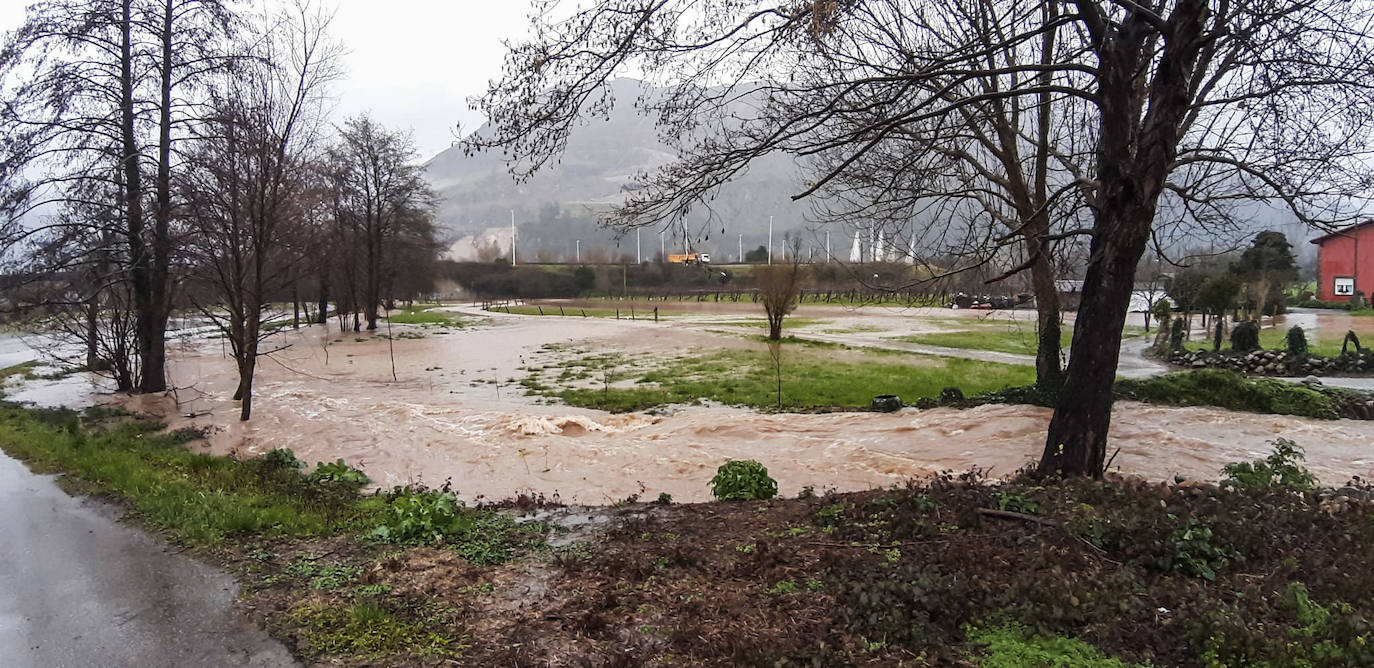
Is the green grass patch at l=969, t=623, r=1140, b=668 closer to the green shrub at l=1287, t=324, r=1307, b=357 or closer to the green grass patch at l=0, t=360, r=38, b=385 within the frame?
the green shrub at l=1287, t=324, r=1307, b=357

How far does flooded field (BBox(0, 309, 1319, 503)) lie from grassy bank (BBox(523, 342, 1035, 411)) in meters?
1.34

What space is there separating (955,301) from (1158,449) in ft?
170

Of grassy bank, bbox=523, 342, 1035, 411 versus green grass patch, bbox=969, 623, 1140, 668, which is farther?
grassy bank, bbox=523, 342, 1035, 411

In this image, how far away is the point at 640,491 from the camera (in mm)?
9742

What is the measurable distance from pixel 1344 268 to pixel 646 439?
4952cm

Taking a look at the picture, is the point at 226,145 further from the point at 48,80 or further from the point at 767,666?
the point at 767,666

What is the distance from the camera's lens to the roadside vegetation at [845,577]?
3502 millimetres

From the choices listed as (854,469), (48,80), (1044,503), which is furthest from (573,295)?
(1044,503)

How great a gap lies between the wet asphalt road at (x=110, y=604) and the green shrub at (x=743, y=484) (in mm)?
4576

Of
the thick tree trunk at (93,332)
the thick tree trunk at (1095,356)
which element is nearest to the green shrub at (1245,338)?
the thick tree trunk at (1095,356)

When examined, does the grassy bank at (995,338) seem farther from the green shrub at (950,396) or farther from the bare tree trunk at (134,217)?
the bare tree trunk at (134,217)

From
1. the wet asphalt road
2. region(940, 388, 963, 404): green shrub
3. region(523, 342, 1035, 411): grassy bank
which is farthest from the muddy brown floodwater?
the wet asphalt road

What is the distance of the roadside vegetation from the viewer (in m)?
3.50

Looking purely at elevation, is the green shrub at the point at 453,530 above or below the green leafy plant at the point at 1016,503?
below
